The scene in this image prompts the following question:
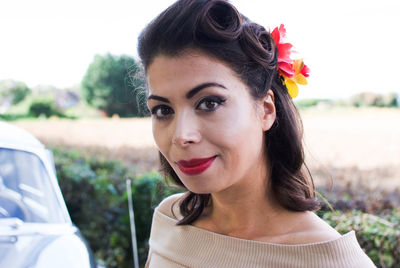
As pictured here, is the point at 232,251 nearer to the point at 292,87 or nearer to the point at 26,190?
the point at 292,87

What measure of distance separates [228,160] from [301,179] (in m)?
0.39

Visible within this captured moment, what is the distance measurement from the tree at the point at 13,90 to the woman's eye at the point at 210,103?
5551mm

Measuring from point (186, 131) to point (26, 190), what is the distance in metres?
1.37

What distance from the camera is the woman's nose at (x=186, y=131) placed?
48.1 inches

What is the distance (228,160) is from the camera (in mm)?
1248

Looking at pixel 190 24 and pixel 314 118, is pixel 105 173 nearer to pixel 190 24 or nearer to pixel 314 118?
pixel 314 118

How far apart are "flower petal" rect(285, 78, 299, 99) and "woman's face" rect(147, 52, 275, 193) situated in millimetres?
262

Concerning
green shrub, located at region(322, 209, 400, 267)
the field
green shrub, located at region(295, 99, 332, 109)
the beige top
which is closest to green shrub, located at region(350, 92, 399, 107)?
the field

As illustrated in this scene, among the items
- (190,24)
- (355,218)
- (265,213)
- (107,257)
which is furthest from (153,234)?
(107,257)

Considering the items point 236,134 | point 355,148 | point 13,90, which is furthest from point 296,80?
point 13,90

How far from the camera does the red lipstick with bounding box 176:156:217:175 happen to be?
1238 millimetres

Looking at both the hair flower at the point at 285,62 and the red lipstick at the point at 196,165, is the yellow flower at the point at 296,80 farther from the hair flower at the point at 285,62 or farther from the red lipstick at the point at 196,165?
the red lipstick at the point at 196,165

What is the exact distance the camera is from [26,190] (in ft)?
7.25

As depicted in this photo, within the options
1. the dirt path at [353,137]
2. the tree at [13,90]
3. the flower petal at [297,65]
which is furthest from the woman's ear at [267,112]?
the tree at [13,90]
